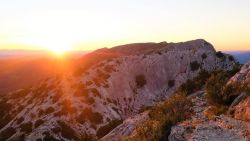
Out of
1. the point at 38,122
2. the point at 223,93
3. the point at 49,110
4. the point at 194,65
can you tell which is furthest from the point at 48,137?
the point at 194,65

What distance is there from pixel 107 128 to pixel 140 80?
33.1m

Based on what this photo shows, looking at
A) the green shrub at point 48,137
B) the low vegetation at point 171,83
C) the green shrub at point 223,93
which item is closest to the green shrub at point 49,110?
the green shrub at point 48,137

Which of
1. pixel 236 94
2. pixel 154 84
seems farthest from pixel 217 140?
pixel 154 84

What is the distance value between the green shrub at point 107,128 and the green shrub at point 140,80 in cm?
2715

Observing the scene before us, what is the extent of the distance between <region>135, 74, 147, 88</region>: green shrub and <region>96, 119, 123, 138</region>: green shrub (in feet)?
89.1

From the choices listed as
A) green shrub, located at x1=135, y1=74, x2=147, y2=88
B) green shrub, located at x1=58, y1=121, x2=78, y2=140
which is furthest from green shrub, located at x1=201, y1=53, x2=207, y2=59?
green shrub, located at x1=58, y1=121, x2=78, y2=140

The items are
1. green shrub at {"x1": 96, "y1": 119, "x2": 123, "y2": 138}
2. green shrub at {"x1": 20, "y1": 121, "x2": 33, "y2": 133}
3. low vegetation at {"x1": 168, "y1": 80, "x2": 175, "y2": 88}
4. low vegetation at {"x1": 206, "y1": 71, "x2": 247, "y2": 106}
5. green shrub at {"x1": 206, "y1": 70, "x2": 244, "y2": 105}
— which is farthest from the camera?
low vegetation at {"x1": 168, "y1": 80, "x2": 175, "y2": 88}

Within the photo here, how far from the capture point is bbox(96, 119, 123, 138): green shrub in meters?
57.2

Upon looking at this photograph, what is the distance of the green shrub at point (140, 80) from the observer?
88.3 meters

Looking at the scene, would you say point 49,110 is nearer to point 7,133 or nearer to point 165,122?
point 7,133

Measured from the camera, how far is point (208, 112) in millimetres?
31016

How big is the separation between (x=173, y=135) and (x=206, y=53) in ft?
259

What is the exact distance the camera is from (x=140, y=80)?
89.8 m

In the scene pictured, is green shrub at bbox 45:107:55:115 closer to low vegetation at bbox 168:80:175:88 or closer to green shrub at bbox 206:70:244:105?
low vegetation at bbox 168:80:175:88
